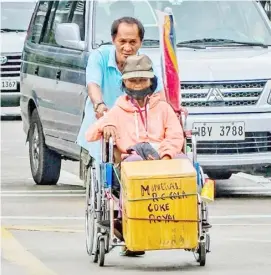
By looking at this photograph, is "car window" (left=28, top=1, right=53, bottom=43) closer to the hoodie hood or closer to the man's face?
the man's face

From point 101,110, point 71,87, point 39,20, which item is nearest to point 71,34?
point 71,87

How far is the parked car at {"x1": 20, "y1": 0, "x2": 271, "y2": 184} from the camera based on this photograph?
14.4m

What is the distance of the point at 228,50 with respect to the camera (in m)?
15.1

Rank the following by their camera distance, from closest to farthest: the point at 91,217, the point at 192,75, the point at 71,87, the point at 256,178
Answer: the point at 91,217, the point at 192,75, the point at 71,87, the point at 256,178

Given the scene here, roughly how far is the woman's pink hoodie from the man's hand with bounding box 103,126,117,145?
36 millimetres

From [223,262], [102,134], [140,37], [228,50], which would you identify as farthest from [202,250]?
[228,50]

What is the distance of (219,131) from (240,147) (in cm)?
27

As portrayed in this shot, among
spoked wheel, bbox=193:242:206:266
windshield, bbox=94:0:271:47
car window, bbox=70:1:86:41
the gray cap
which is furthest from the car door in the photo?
spoked wheel, bbox=193:242:206:266

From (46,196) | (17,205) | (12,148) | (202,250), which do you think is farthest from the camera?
(12,148)

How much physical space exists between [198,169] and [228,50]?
5.38m

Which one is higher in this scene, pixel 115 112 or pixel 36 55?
pixel 115 112

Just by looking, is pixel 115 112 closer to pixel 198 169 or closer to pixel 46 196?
pixel 198 169

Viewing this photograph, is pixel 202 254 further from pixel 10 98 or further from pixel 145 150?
pixel 10 98

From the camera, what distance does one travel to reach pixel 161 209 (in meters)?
9.31
